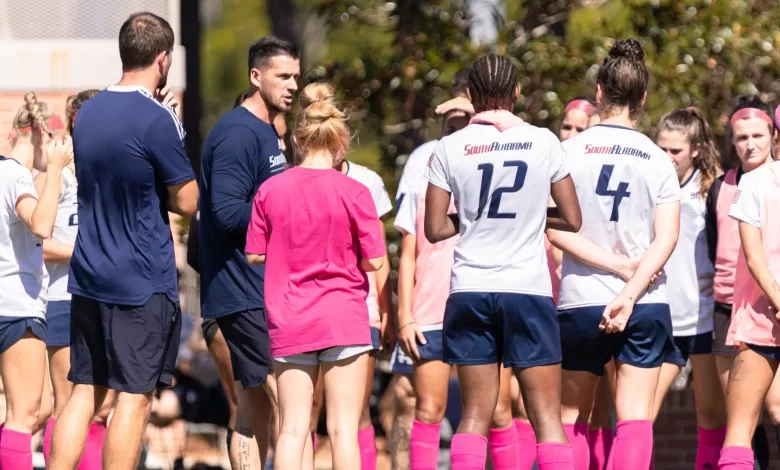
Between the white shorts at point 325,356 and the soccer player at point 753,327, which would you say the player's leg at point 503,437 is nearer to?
the soccer player at point 753,327

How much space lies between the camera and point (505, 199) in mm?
6082

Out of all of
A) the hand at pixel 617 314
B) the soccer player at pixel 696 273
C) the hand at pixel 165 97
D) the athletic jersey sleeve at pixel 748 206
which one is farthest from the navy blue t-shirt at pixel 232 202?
the soccer player at pixel 696 273

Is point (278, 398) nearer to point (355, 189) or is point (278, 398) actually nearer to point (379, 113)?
point (355, 189)

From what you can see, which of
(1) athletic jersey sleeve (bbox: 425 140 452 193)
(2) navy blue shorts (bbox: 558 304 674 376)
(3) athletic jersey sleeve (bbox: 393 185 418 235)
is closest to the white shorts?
(1) athletic jersey sleeve (bbox: 425 140 452 193)

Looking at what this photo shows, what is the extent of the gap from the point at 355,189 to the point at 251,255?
56 centimetres

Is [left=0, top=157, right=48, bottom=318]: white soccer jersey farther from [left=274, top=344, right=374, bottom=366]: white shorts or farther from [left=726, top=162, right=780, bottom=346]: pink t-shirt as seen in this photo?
[left=726, top=162, right=780, bottom=346]: pink t-shirt

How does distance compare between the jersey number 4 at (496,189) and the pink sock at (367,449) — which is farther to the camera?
the pink sock at (367,449)

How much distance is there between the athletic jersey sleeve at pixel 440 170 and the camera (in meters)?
6.18

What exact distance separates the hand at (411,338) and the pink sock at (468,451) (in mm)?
1236

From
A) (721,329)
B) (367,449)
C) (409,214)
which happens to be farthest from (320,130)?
(721,329)

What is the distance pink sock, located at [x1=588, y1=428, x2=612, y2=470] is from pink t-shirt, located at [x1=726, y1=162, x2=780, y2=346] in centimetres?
81

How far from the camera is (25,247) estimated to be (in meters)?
6.96

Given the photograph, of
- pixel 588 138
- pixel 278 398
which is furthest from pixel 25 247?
pixel 588 138

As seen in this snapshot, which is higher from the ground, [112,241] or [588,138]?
[588,138]
